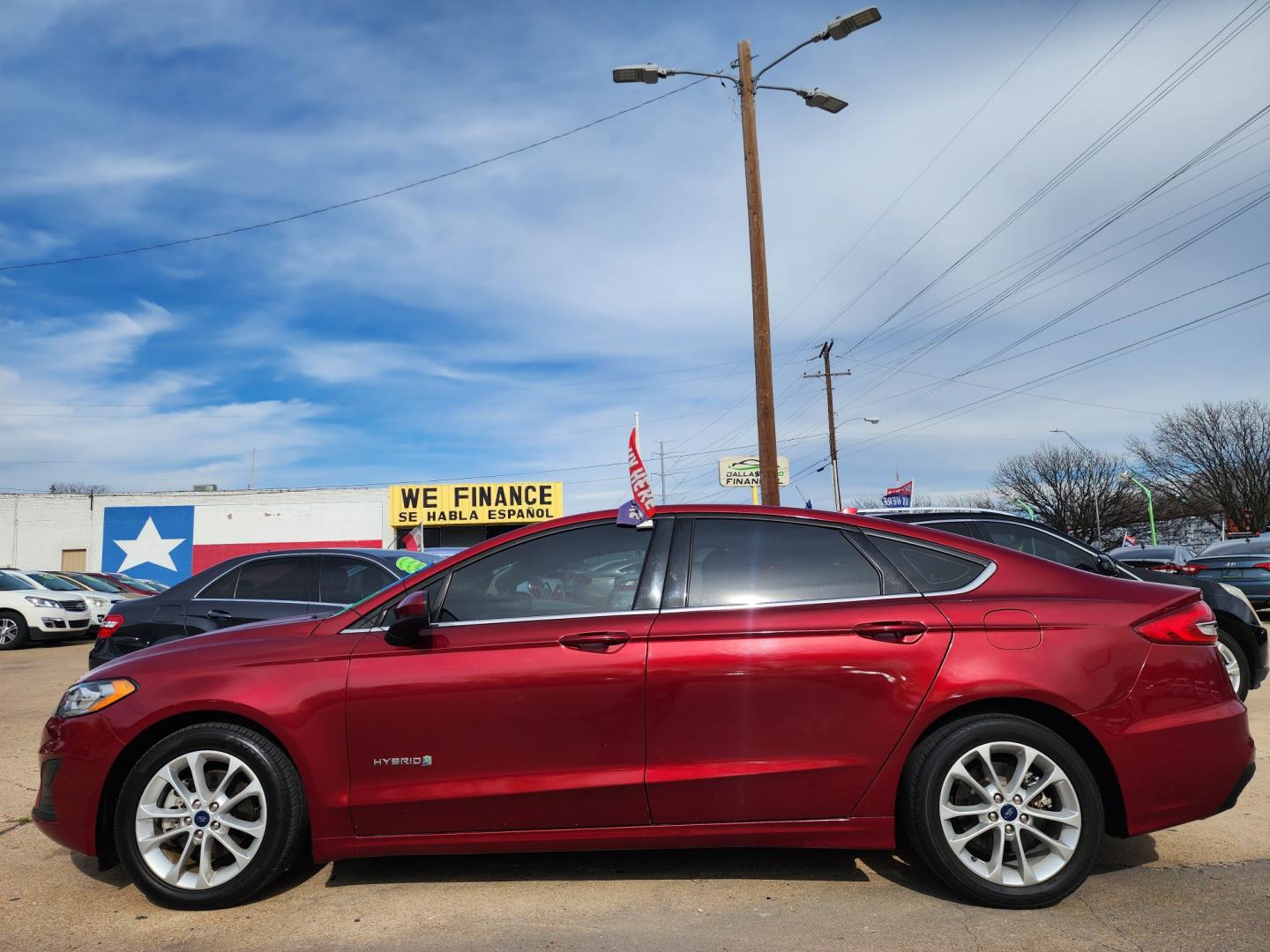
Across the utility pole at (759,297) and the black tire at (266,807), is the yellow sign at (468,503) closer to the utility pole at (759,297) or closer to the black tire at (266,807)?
the utility pole at (759,297)

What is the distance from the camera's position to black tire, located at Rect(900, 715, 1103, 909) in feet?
11.2

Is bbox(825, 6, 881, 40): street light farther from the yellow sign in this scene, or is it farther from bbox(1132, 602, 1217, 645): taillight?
the yellow sign

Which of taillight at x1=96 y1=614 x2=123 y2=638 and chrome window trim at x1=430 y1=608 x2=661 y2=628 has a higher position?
chrome window trim at x1=430 y1=608 x2=661 y2=628

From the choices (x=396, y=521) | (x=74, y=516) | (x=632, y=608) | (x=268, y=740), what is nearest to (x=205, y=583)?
(x=268, y=740)

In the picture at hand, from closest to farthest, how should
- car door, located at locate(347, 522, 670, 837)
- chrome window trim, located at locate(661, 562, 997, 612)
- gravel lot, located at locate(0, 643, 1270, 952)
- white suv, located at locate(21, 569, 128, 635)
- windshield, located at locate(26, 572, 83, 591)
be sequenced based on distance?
gravel lot, located at locate(0, 643, 1270, 952), car door, located at locate(347, 522, 670, 837), chrome window trim, located at locate(661, 562, 997, 612), white suv, located at locate(21, 569, 128, 635), windshield, located at locate(26, 572, 83, 591)

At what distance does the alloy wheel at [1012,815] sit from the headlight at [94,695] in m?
3.29

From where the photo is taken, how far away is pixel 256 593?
7469 millimetres

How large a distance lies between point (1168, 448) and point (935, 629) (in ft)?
192

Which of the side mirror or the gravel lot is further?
the side mirror

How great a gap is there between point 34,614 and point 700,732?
669 inches

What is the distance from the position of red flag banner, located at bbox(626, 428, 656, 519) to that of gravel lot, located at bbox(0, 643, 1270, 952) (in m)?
1.57

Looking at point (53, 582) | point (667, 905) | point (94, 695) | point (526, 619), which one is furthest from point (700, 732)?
point (53, 582)

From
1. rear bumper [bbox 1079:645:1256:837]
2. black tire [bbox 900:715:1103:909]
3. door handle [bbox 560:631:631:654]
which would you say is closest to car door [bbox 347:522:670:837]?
door handle [bbox 560:631:631:654]

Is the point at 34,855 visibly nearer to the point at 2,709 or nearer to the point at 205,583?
the point at 205,583
